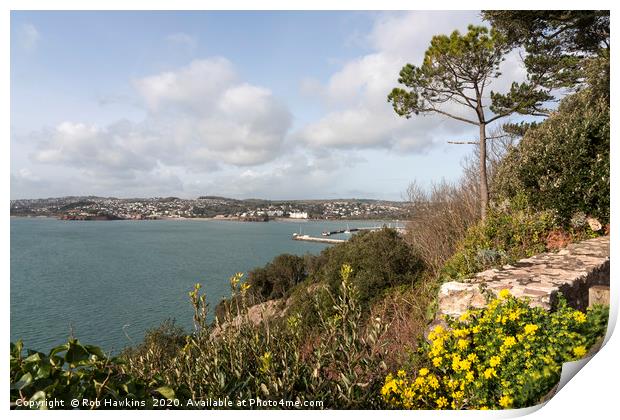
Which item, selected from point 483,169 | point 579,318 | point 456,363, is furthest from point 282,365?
point 483,169

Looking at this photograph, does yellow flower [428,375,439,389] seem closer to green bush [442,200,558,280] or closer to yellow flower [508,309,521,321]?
yellow flower [508,309,521,321]

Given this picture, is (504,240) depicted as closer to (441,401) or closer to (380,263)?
(380,263)

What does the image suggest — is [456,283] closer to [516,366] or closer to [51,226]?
[516,366]

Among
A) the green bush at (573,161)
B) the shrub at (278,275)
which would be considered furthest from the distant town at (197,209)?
the shrub at (278,275)

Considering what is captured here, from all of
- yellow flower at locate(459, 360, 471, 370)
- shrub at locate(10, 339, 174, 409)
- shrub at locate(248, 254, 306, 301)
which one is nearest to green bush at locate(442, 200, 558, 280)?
yellow flower at locate(459, 360, 471, 370)
